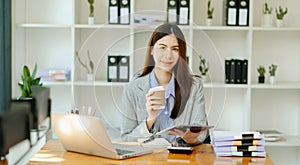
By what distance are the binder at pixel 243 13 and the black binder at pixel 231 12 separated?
32 mm

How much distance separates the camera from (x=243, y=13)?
413cm

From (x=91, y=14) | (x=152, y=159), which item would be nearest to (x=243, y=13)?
(x=91, y=14)

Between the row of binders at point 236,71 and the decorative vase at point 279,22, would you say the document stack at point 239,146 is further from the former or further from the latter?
the decorative vase at point 279,22

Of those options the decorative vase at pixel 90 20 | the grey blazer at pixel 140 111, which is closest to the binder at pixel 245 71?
the decorative vase at pixel 90 20

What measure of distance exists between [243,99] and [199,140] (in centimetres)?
210

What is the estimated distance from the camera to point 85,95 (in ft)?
7.11

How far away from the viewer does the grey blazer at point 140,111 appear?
86.1 inches

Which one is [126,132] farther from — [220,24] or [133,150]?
[220,24]

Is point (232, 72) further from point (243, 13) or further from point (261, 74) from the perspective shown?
point (243, 13)

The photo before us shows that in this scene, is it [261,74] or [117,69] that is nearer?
[117,69]

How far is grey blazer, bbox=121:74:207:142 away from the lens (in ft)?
7.18

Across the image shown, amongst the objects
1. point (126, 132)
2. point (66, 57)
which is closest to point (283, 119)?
point (66, 57)

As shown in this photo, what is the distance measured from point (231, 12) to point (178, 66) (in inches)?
83.3

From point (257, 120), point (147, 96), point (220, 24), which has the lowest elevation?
point (257, 120)
